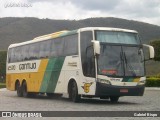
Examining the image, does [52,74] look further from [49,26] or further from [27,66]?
[49,26]

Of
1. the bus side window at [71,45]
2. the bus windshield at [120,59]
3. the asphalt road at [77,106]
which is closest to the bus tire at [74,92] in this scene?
the asphalt road at [77,106]

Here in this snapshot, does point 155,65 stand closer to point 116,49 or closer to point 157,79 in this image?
point 157,79

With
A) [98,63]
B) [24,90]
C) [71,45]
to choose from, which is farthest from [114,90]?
[24,90]

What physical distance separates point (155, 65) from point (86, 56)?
237 ft

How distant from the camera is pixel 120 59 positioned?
2198 cm

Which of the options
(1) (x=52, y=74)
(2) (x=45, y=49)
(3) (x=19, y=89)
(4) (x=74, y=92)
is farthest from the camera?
(3) (x=19, y=89)

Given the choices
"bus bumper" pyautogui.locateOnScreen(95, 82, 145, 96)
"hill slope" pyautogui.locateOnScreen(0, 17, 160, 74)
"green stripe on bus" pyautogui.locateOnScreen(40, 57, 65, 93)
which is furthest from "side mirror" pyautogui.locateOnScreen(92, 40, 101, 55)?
"hill slope" pyautogui.locateOnScreen(0, 17, 160, 74)

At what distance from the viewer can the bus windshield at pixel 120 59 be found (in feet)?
71.1

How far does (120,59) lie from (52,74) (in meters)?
5.08

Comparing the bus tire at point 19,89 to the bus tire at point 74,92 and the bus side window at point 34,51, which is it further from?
the bus tire at point 74,92

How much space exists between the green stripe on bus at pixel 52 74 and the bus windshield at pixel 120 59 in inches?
125

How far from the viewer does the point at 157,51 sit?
50406 mm

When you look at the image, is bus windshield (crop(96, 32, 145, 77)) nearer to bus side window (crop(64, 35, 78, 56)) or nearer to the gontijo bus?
the gontijo bus

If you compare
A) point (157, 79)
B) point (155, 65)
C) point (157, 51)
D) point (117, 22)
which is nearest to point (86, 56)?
point (157, 79)
